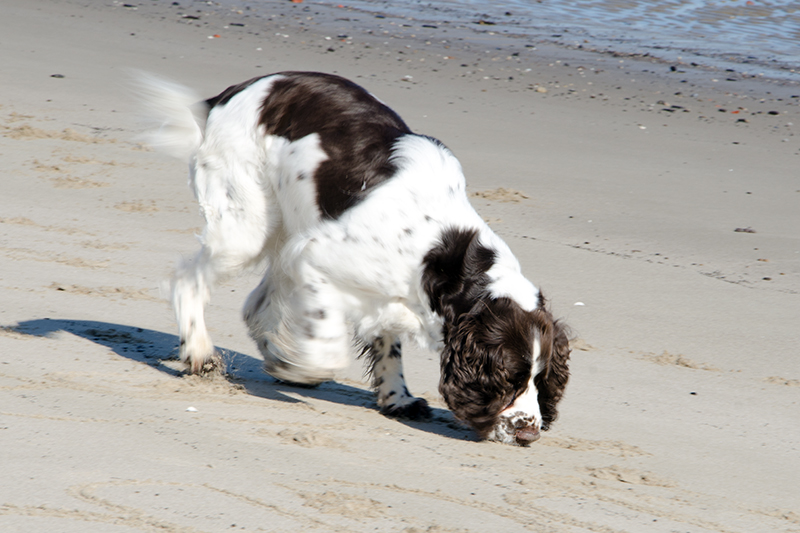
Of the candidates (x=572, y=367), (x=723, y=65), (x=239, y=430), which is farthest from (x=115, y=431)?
(x=723, y=65)

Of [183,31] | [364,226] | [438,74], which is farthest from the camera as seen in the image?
[183,31]

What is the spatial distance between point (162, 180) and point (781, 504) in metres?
4.43

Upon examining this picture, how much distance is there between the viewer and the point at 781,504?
2.83 metres

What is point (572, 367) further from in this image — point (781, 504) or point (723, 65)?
point (723, 65)

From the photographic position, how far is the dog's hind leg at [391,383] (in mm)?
3555

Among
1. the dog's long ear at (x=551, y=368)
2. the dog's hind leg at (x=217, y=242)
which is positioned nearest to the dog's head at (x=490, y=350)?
the dog's long ear at (x=551, y=368)

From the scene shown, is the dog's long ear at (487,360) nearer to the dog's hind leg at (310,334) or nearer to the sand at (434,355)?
the sand at (434,355)

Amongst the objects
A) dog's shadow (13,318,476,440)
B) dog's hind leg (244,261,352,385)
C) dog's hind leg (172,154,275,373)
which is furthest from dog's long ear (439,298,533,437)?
dog's hind leg (172,154,275,373)

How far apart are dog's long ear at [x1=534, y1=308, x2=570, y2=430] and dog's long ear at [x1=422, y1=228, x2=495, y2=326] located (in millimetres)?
242

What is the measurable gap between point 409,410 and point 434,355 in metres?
0.71

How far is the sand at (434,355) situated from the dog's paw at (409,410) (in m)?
0.05

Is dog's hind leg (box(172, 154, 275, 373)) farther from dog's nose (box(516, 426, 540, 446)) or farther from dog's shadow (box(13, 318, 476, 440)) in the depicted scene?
dog's nose (box(516, 426, 540, 446))

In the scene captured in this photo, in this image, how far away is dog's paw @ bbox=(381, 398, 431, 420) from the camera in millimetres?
3538

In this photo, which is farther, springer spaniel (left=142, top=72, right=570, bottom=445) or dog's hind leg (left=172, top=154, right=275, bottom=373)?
dog's hind leg (left=172, top=154, right=275, bottom=373)
